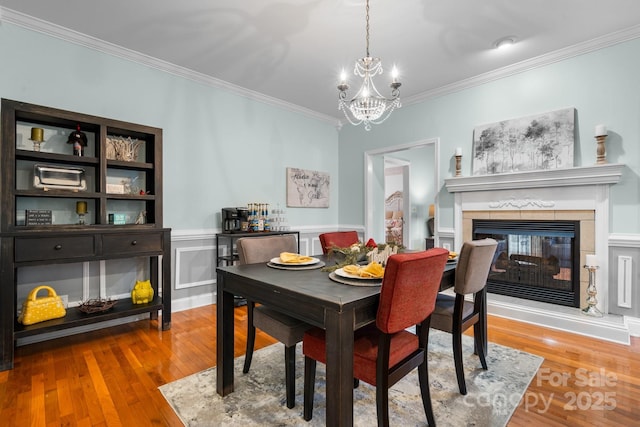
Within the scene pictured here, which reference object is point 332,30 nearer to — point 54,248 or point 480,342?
point 480,342

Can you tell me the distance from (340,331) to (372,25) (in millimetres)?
2566

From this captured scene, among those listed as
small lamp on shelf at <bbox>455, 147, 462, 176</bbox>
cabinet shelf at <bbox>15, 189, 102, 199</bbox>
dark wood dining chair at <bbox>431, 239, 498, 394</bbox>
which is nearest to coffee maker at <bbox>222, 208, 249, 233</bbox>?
cabinet shelf at <bbox>15, 189, 102, 199</bbox>

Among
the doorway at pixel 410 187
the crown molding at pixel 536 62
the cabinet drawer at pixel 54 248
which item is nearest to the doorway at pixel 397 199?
the doorway at pixel 410 187

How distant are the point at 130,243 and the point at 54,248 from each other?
1.70ft

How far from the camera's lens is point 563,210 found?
3133mm

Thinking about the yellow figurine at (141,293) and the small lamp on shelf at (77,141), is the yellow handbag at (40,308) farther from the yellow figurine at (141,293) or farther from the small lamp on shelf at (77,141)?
the small lamp on shelf at (77,141)

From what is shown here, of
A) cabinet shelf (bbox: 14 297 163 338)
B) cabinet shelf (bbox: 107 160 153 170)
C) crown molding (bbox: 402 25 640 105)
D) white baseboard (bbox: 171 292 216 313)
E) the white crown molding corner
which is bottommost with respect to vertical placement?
white baseboard (bbox: 171 292 216 313)

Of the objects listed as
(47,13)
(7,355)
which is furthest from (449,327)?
(47,13)

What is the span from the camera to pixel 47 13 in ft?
8.29

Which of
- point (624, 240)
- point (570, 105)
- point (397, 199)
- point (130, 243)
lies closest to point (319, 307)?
point (130, 243)

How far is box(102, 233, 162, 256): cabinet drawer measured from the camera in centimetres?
265

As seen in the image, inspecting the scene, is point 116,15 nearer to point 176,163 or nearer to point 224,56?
point 224,56

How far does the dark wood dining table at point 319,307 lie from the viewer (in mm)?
1239

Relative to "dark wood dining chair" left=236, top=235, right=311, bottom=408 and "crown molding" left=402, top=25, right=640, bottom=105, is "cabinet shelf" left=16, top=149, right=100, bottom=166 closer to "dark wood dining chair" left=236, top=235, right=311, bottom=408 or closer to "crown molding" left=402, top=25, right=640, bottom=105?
"dark wood dining chair" left=236, top=235, right=311, bottom=408
